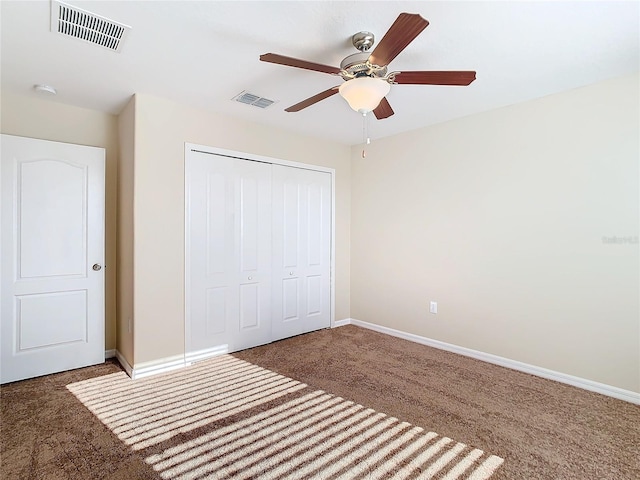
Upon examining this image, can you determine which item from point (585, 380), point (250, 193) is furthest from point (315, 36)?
point (585, 380)

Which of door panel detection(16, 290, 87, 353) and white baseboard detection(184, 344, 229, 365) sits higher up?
door panel detection(16, 290, 87, 353)

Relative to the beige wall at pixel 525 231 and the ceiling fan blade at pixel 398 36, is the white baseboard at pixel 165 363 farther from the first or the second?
the ceiling fan blade at pixel 398 36

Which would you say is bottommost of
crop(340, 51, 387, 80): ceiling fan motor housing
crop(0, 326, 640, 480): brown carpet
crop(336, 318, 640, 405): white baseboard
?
crop(0, 326, 640, 480): brown carpet

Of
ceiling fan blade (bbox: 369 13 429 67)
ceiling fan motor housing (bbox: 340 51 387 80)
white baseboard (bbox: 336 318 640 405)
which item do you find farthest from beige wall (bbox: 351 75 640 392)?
ceiling fan blade (bbox: 369 13 429 67)

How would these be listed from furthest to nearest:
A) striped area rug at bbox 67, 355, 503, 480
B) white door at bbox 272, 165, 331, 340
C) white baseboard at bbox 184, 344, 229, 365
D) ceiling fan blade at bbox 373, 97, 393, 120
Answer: white door at bbox 272, 165, 331, 340 → white baseboard at bbox 184, 344, 229, 365 → ceiling fan blade at bbox 373, 97, 393, 120 → striped area rug at bbox 67, 355, 503, 480

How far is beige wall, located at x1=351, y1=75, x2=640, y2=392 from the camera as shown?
Result: 2.61m

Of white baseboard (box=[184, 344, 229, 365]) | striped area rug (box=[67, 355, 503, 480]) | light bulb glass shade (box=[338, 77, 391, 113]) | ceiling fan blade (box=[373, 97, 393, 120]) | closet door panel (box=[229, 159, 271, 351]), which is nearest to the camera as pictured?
striped area rug (box=[67, 355, 503, 480])

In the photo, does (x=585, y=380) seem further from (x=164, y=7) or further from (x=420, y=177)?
(x=164, y=7)

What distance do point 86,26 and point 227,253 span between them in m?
2.13

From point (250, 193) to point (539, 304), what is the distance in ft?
9.77

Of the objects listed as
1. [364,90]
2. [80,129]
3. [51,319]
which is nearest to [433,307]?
[364,90]

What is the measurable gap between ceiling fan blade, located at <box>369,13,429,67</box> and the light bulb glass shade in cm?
13

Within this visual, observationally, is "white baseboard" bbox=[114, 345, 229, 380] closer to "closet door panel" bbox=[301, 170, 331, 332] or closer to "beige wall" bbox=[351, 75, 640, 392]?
"closet door panel" bbox=[301, 170, 331, 332]

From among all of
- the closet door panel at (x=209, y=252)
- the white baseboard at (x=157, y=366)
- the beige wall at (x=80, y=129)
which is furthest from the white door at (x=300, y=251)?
the beige wall at (x=80, y=129)
